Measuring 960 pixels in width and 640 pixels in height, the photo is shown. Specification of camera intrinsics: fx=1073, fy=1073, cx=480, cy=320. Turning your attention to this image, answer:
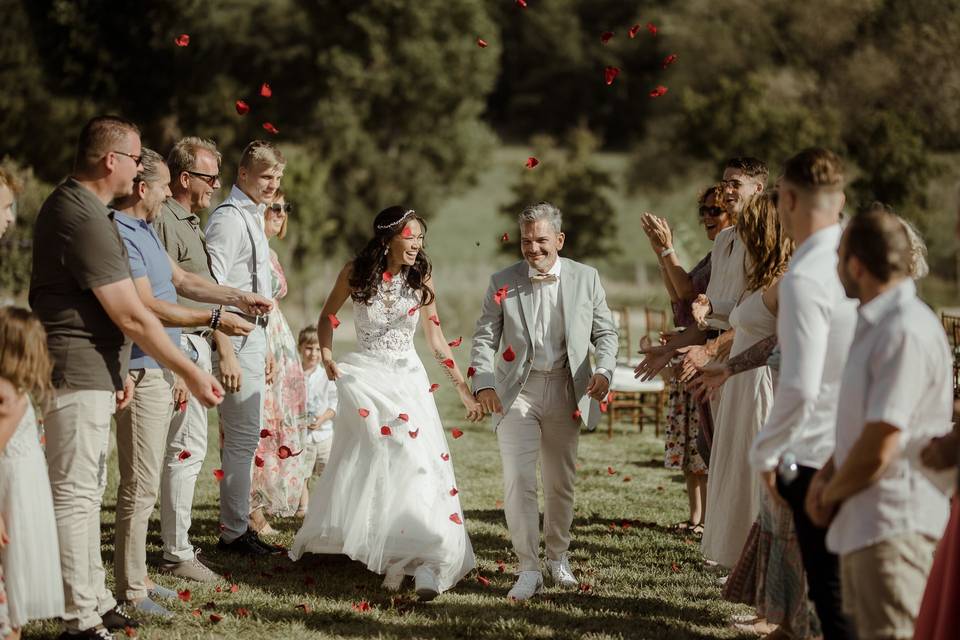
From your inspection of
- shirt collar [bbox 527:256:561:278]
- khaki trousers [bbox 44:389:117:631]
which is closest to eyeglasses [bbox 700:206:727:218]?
shirt collar [bbox 527:256:561:278]

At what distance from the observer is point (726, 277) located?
618 cm

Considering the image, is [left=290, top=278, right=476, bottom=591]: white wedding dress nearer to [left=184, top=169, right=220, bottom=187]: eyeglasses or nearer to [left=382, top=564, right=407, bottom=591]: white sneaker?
[left=382, top=564, right=407, bottom=591]: white sneaker

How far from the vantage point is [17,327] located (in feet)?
14.2

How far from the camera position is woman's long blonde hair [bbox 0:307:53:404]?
14.1 ft

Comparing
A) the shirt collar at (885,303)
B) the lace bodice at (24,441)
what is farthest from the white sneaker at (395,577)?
the shirt collar at (885,303)

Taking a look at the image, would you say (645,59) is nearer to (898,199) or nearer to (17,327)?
(898,199)

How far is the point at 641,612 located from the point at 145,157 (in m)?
3.58

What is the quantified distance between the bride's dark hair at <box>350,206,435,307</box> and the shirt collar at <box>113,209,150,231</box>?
153 cm

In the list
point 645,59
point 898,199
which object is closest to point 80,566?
point 898,199

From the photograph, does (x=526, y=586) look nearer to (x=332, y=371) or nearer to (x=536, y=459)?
(x=536, y=459)

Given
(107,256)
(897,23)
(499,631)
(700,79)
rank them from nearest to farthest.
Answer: (107,256) < (499,631) < (897,23) < (700,79)

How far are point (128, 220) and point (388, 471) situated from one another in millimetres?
2026

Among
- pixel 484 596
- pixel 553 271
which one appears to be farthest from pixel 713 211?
pixel 484 596

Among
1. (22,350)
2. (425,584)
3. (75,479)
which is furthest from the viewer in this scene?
(425,584)
